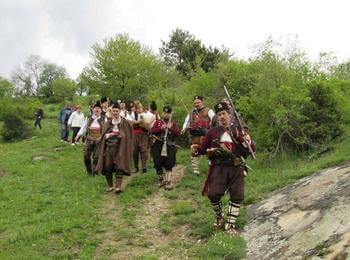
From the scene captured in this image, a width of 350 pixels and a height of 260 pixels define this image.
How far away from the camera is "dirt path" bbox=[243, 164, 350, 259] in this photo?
5.88 meters

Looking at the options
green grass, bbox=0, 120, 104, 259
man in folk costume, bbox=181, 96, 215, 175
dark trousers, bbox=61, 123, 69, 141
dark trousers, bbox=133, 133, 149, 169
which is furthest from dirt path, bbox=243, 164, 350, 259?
dark trousers, bbox=61, 123, 69, 141

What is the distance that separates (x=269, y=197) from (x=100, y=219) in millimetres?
3079

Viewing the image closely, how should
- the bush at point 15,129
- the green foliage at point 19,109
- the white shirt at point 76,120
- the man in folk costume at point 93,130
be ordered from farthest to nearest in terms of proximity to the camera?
the green foliage at point 19,109 → the bush at point 15,129 → the white shirt at point 76,120 → the man in folk costume at point 93,130

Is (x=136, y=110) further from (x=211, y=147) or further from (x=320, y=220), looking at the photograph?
(x=320, y=220)

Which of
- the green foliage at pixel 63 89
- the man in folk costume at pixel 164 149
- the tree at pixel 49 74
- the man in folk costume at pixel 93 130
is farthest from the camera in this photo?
the tree at pixel 49 74

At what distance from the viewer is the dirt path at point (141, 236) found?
726 cm

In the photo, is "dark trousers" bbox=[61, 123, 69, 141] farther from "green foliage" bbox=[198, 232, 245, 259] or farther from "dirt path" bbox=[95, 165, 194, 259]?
"green foliage" bbox=[198, 232, 245, 259]

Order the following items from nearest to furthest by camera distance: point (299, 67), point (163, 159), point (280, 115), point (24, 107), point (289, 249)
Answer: point (289, 249) → point (163, 159) → point (280, 115) → point (299, 67) → point (24, 107)

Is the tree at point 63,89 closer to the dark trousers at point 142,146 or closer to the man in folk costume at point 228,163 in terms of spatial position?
the dark trousers at point 142,146

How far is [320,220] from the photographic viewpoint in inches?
260

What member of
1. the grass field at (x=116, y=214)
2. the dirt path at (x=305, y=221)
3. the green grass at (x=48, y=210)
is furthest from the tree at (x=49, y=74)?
the dirt path at (x=305, y=221)

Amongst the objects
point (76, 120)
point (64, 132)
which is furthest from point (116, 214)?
point (64, 132)

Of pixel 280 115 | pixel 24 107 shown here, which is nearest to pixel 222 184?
pixel 280 115

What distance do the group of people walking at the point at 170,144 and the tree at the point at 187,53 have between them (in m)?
21.5
